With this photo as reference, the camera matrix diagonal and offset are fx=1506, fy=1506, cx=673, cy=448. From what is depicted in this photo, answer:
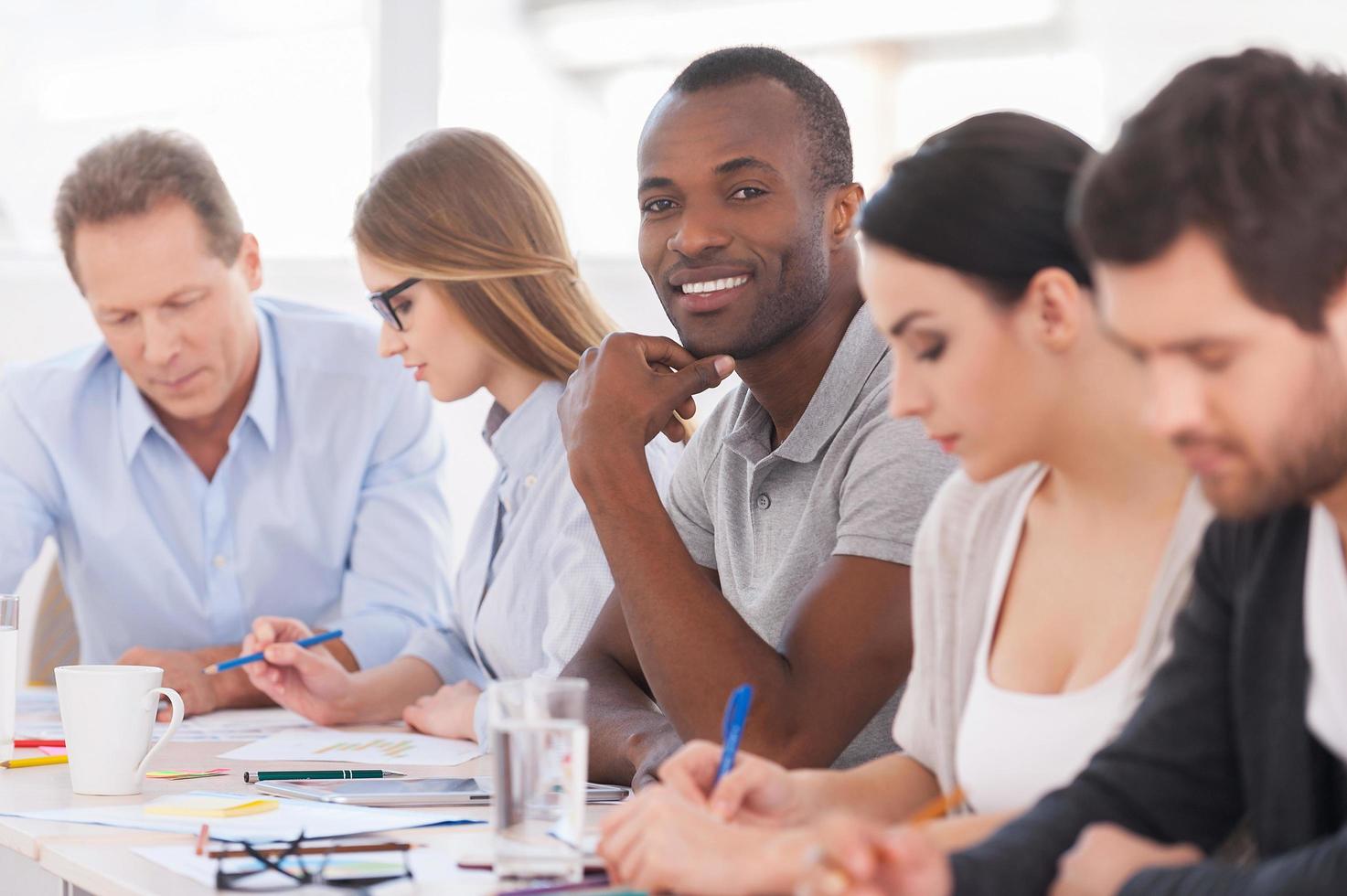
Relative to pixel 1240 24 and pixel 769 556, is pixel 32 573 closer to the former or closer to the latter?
pixel 769 556

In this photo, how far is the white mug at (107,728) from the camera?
153 cm

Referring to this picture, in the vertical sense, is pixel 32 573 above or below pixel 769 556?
below

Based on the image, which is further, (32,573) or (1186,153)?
(32,573)

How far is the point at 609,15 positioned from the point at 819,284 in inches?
200

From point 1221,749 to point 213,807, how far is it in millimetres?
910

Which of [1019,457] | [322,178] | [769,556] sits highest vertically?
[322,178]

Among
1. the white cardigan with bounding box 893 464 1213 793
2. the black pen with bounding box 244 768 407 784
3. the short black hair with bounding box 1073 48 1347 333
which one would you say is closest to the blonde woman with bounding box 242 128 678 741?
the black pen with bounding box 244 768 407 784

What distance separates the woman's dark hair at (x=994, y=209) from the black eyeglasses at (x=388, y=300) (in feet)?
4.16

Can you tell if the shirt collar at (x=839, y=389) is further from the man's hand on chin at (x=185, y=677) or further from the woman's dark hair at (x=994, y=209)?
the man's hand on chin at (x=185, y=677)

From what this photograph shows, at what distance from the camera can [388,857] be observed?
120cm

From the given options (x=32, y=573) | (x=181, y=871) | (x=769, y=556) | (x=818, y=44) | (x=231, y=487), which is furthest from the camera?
(x=818, y=44)

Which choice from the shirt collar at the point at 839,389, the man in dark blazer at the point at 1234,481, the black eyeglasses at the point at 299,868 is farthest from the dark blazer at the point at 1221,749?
the shirt collar at the point at 839,389

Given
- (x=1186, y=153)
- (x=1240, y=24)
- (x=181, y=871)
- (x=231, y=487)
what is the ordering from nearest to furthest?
(x=1186, y=153) < (x=181, y=871) < (x=231, y=487) < (x=1240, y=24)

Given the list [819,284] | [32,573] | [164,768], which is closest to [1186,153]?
[819,284]
